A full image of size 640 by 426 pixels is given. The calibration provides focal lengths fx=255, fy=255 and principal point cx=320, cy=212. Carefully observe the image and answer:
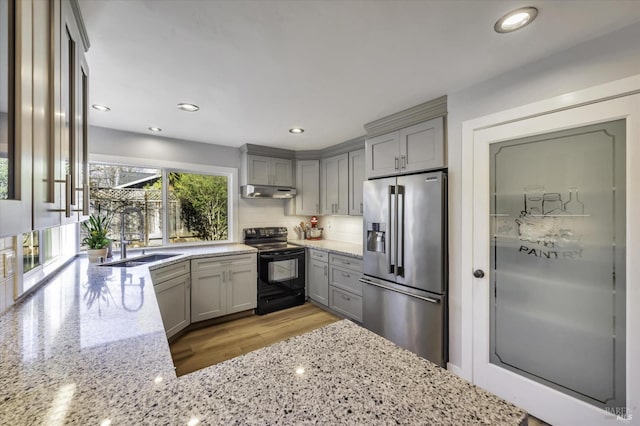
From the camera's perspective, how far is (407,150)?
7.90ft

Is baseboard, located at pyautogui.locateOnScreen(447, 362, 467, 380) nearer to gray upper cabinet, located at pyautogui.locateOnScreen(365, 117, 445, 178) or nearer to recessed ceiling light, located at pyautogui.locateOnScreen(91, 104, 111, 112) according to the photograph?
gray upper cabinet, located at pyautogui.locateOnScreen(365, 117, 445, 178)

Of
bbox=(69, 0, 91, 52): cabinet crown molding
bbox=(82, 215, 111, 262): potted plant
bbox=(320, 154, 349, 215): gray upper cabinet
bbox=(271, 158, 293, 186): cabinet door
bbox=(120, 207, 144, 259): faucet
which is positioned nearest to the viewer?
bbox=(69, 0, 91, 52): cabinet crown molding

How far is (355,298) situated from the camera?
3.08 metres

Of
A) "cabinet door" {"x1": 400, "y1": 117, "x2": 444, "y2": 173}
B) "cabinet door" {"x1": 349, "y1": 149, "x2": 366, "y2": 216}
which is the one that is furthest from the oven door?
"cabinet door" {"x1": 400, "y1": 117, "x2": 444, "y2": 173}

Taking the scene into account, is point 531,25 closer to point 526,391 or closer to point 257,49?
point 257,49

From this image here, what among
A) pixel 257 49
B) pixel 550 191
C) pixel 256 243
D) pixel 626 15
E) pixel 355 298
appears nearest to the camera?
pixel 626 15

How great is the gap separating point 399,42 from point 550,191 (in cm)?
134

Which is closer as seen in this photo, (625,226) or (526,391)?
(625,226)

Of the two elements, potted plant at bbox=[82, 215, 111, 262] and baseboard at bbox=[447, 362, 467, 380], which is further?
potted plant at bbox=[82, 215, 111, 262]

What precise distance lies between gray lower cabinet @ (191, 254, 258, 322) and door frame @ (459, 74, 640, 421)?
8.07 feet

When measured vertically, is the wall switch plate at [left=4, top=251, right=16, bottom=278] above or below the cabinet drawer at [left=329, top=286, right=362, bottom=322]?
above

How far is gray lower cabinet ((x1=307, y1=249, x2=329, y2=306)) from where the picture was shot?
350 cm

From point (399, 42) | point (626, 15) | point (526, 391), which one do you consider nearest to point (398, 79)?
point (399, 42)

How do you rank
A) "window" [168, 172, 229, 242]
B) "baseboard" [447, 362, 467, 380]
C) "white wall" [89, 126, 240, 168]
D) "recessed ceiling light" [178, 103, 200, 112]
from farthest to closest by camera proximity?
"window" [168, 172, 229, 242], "white wall" [89, 126, 240, 168], "recessed ceiling light" [178, 103, 200, 112], "baseboard" [447, 362, 467, 380]
